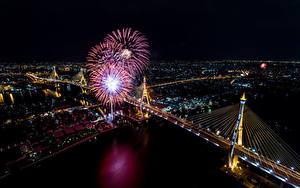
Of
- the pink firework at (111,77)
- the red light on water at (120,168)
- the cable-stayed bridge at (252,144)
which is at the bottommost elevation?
the red light on water at (120,168)

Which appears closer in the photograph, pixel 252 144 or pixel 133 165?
pixel 133 165

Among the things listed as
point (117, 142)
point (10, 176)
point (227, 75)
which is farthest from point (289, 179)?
point (227, 75)

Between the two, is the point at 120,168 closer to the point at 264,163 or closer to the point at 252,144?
the point at 264,163

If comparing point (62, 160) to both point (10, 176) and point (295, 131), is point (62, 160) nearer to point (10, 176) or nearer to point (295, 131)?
point (10, 176)

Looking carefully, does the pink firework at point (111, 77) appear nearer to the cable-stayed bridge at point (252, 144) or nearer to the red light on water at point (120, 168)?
the red light on water at point (120, 168)

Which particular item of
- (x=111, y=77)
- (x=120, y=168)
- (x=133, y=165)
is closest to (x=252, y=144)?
(x=133, y=165)

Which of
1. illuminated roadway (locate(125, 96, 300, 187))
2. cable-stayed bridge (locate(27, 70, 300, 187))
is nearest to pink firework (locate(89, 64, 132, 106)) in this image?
cable-stayed bridge (locate(27, 70, 300, 187))

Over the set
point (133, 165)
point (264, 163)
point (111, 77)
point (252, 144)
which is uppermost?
point (111, 77)

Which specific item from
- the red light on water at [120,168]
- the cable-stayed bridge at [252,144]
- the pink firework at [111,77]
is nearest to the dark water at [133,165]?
the red light on water at [120,168]
